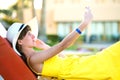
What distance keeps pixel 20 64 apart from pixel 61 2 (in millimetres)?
41395

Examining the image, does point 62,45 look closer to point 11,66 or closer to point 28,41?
point 28,41

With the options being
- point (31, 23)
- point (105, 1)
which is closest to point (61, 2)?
point (105, 1)

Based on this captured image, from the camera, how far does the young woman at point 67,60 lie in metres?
3.88

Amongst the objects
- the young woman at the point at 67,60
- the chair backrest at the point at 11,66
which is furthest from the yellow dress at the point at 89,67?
the chair backrest at the point at 11,66

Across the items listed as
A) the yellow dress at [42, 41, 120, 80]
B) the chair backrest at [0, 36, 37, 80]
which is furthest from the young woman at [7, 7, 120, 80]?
the chair backrest at [0, 36, 37, 80]

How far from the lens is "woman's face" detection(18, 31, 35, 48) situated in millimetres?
4094

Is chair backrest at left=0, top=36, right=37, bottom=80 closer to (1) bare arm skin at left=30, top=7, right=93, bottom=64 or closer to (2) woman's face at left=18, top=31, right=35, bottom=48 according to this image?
(1) bare arm skin at left=30, top=7, right=93, bottom=64

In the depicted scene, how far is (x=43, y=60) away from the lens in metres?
3.96

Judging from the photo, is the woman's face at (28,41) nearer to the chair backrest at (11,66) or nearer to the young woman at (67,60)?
the young woman at (67,60)

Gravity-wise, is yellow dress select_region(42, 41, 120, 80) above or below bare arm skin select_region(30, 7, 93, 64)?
below

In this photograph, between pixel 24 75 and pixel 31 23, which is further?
pixel 31 23

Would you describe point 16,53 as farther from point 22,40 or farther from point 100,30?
point 100,30

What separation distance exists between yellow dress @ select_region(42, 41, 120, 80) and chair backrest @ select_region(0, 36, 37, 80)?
0.25 metres

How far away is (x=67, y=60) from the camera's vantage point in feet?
13.3
